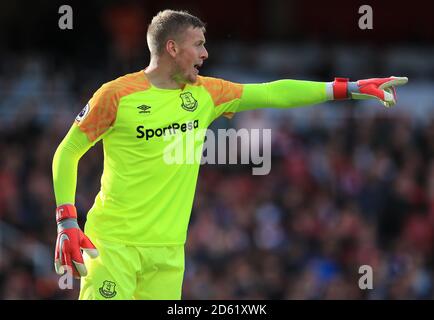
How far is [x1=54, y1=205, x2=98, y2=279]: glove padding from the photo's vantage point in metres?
6.84

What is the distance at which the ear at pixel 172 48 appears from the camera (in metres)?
7.15

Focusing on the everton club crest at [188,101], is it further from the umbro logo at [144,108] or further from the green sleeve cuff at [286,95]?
the green sleeve cuff at [286,95]

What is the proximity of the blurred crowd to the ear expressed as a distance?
612 centimetres

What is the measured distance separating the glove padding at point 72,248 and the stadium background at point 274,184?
6297 millimetres

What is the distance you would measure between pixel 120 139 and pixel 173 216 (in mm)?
592

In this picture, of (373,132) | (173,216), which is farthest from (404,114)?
(173,216)

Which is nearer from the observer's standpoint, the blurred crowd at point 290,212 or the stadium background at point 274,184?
the blurred crowd at point 290,212

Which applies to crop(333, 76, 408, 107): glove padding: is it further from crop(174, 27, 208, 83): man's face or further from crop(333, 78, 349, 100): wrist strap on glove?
crop(174, 27, 208, 83): man's face

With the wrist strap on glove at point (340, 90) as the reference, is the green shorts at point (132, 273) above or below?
below

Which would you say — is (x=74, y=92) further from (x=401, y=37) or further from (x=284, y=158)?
(x=401, y=37)

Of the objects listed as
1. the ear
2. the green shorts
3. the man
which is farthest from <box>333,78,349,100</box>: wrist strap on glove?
the green shorts
